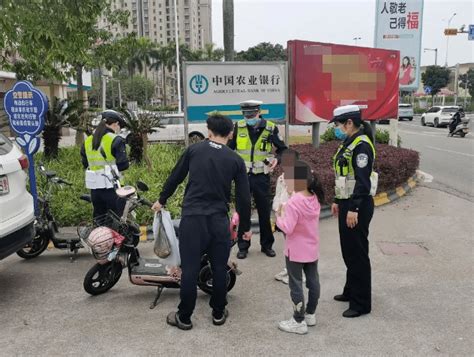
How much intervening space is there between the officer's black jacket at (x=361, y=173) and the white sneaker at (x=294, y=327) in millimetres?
996

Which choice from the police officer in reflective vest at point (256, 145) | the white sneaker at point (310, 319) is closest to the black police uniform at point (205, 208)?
the white sneaker at point (310, 319)

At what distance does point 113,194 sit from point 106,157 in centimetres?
43

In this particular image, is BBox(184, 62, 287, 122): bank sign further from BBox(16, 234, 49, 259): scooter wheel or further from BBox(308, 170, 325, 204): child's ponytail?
BBox(308, 170, 325, 204): child's ponytail

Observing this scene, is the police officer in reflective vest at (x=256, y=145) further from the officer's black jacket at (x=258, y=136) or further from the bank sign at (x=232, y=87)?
the bank sign at (x=232, y=87)

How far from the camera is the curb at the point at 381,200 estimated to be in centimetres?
621

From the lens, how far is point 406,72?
13812mm

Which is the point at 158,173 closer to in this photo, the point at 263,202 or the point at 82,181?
the point at 82,181

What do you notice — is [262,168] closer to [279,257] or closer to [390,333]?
[279,257]

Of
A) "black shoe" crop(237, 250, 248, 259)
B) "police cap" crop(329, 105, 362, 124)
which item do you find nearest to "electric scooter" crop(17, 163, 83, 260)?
"black shoe" crop(237, 250, 248, 259)

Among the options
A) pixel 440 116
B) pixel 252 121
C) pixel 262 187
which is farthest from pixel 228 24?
pixel 440 116

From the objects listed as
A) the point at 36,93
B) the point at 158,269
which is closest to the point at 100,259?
the point at 158,269

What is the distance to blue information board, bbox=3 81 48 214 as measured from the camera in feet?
20.3

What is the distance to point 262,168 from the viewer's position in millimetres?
5367

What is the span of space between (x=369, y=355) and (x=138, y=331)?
177cm
